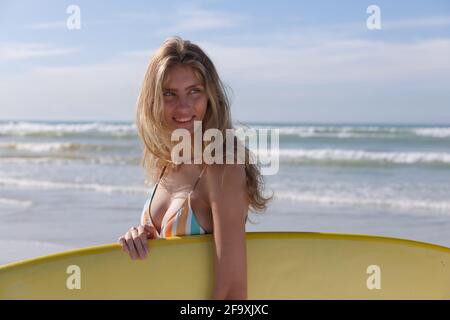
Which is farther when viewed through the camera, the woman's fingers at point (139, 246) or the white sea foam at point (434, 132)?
the white sea foam at point (434, 132)

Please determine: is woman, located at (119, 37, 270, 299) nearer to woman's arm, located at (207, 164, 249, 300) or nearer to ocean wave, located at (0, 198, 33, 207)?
woman's arm, located at (207, 164, 249, 300)

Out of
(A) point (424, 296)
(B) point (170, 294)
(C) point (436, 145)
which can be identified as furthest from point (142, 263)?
(C) point (436, 145)

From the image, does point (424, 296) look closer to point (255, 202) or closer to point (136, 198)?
point (255, 202)

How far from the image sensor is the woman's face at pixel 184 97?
2.10m

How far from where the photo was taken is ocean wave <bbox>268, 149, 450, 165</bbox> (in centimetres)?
1194

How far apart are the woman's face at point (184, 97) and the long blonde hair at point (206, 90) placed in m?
0.02

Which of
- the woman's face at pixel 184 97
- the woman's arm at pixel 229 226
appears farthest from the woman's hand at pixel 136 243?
the woman's face at pixel 184 97

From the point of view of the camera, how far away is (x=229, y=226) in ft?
6.40

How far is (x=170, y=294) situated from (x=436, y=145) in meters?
13.5

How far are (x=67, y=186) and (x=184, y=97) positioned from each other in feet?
23.2

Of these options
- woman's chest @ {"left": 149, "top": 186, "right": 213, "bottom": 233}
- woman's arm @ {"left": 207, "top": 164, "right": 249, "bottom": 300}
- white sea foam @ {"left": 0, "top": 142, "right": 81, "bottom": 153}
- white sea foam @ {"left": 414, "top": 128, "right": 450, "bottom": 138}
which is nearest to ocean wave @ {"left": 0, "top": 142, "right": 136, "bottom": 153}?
white sea foam @ {"left": 0, "top": 142, "right": 81, "bottom": 153}

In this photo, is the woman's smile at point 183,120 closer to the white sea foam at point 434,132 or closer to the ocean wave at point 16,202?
the ocean wave at point 16,202

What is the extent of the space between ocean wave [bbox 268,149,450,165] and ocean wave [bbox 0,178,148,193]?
14.5ft
